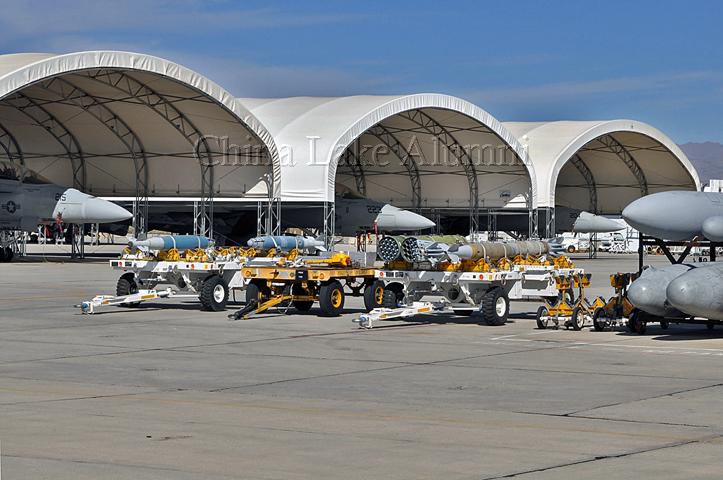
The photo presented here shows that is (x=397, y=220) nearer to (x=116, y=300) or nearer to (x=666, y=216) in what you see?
(x=116, y=300)

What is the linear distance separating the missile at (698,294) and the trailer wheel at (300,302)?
8251 mm

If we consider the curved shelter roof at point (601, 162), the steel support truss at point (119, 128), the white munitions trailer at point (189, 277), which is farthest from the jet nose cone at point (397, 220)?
the white munitions trailer at point (189, 277)

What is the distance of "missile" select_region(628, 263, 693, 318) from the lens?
19086 mm

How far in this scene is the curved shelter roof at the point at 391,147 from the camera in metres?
48.5

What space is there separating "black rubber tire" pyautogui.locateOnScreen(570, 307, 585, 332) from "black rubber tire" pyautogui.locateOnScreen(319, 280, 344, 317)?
4.95 m

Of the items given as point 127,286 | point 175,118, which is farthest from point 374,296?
point 175,118

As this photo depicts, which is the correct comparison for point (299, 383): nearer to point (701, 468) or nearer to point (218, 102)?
point (701, 468)

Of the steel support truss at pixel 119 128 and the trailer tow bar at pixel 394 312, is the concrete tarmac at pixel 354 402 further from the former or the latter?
the steel support truss at pixel 119 128

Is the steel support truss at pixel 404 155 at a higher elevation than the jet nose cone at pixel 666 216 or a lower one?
higher

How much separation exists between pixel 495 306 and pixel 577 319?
163 centimetres

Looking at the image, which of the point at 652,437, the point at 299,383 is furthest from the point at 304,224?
the point at 652,437

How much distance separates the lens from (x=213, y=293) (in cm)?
2456

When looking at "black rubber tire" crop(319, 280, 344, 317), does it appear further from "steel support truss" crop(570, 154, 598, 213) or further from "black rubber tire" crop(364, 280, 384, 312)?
"steel support truss" crop(570, 154, 598, 213)

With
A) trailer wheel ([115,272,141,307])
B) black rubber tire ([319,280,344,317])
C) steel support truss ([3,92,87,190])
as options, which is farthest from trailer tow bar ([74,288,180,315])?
steel support truss ([3,92,87,190])
